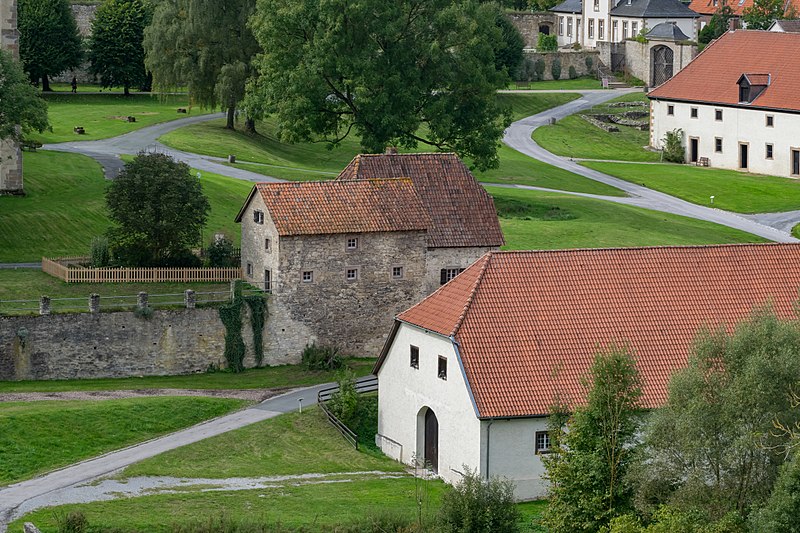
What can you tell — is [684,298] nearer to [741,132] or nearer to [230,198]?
[230,198]

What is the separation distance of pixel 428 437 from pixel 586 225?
1183 inches

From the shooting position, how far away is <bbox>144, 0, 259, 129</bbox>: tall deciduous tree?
100188mm

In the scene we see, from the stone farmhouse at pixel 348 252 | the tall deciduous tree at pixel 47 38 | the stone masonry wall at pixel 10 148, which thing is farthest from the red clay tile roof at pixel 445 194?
the tall deciduous tree at pixel 47 38

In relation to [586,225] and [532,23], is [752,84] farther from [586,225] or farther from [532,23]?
[532,23]

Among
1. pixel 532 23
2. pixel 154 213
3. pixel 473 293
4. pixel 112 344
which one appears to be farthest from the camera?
pixel 532 23

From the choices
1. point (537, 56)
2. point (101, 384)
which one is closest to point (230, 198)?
point (101, 384)

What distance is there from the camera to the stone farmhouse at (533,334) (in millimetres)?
52969

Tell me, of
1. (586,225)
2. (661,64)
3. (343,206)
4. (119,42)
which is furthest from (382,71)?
(661,64)

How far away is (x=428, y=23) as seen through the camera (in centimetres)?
8938

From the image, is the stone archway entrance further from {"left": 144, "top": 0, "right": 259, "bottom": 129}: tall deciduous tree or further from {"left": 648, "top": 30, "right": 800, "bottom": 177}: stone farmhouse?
{"left": 144, "top": 0, "right": 259, "bottom": 129}: tall deciduous tree

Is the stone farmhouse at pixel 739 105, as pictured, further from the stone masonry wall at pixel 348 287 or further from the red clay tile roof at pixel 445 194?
the stone masonry wall at pixel 348 287

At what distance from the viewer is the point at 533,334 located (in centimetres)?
5481

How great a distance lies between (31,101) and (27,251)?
678 cm

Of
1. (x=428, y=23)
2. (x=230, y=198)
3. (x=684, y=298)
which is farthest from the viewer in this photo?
(x=428, y=23)
